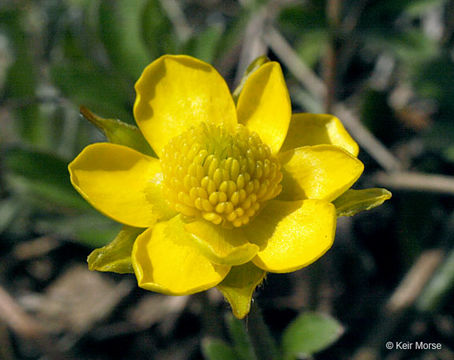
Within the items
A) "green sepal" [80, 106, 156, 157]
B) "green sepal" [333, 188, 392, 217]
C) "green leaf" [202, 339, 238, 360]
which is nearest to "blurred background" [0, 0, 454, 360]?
"green leaf" [202, 339, 238, 360]

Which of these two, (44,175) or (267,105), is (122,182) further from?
(44,175)

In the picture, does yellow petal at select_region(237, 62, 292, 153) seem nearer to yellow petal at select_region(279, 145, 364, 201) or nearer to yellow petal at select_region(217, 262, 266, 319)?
yellow petal at select_region(279, 145, 364, 201)

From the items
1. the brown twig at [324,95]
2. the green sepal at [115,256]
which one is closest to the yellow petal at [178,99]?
the green sepal at [115,256]

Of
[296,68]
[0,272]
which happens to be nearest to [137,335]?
[0,272]

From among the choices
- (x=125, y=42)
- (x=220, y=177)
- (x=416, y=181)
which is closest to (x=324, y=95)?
(x=416, y=181)

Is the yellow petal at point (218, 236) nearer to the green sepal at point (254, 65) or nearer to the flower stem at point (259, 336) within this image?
the flower stem at point (259, 336)

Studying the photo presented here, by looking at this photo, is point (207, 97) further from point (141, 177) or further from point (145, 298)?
point (145, 298)
